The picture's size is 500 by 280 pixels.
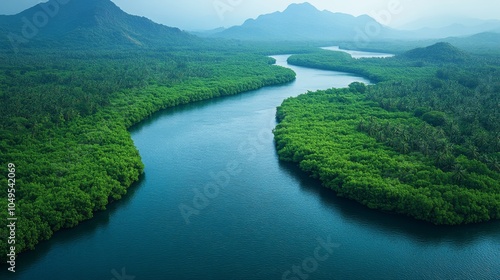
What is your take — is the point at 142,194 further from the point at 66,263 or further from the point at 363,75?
the point at 363,75

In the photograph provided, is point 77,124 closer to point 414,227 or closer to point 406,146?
point 406,146

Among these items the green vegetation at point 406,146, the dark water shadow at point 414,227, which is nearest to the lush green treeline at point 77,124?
the green vegetation at point 406,146

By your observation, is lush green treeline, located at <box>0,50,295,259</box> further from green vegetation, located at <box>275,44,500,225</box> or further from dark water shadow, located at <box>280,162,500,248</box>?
dark water shadow, located at <box>280,162,500,248</box>

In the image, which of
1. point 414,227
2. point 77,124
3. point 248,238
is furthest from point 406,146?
point 77,124

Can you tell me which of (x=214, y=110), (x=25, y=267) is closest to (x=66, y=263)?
(x=25, y=267)

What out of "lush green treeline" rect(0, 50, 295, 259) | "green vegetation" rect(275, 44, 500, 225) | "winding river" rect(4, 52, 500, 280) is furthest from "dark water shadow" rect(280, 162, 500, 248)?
"lush green treeline" rect(0, 50, 295, 259)

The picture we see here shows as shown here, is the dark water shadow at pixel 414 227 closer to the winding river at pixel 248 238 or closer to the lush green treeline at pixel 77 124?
the winding river at pixel 248 238
